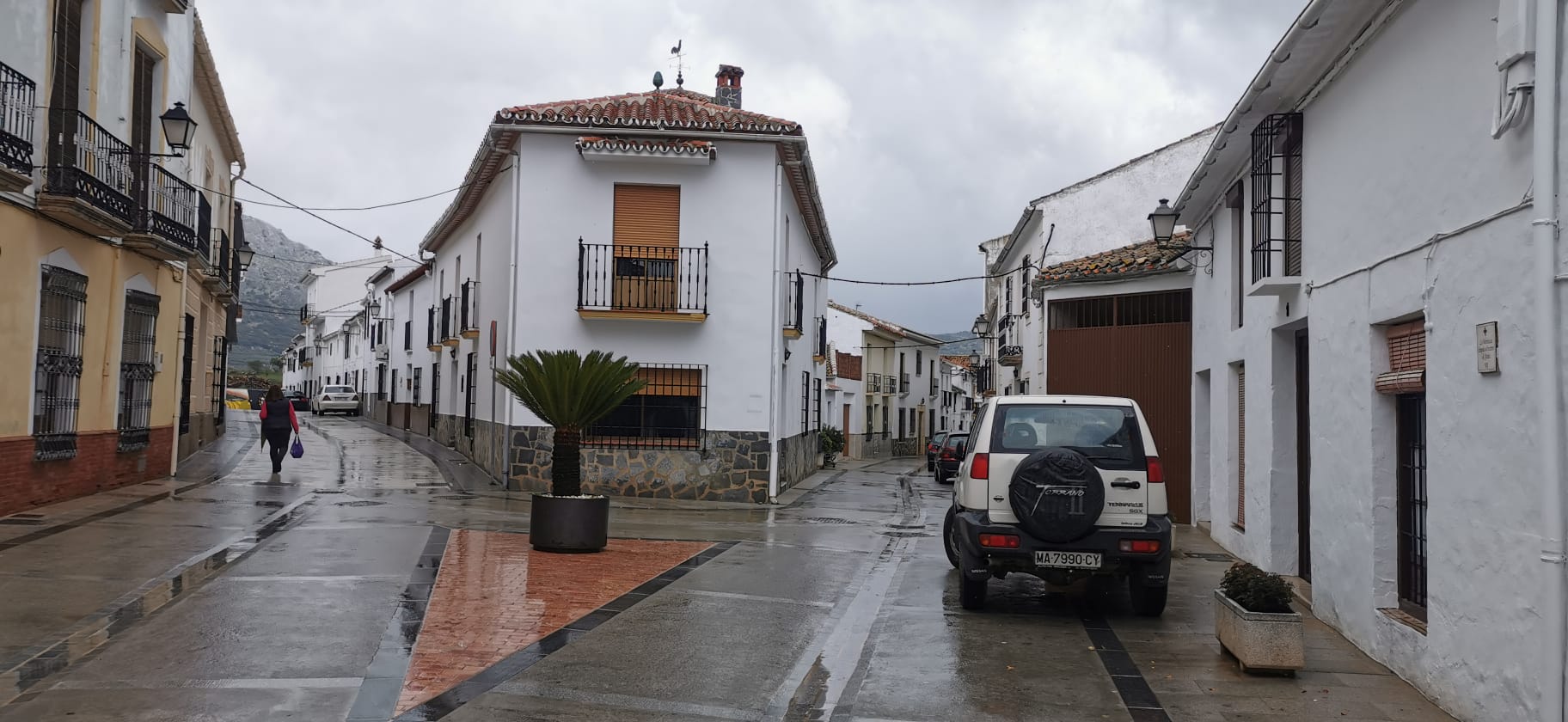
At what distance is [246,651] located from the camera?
21.3 ft

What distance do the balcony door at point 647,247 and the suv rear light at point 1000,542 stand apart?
415 inches

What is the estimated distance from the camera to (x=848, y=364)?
4556cm

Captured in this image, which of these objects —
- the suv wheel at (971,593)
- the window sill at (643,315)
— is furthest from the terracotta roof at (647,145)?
the suv wheel at (971,593)

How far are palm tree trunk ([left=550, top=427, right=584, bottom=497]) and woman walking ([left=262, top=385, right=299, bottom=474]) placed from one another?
9270 mm

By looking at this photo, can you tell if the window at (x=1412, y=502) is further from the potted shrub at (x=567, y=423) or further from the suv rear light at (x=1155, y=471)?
the potted shrub at (x=567, y=423)

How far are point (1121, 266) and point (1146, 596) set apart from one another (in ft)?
32.7

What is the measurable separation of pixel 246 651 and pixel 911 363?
168ft

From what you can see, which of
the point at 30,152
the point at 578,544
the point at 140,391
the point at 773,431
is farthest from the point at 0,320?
the point at 773,431

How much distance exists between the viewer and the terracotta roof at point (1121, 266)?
1661 cm

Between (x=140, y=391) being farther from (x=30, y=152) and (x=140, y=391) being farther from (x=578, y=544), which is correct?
(x=578, y=544)

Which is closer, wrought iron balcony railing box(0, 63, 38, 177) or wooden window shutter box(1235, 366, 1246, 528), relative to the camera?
wrought iron balcony railing box(0, 63, 38, 177)

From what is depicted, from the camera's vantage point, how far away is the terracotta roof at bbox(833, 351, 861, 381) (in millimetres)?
44250

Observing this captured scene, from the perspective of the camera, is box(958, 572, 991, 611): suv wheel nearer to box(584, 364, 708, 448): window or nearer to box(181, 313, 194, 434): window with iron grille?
box(584, 364, 708, 448): window

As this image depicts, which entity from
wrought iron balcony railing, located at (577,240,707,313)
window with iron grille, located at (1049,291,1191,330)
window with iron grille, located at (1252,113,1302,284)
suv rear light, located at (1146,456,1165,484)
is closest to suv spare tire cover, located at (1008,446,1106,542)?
suv rear light, located at (1146,456,1165,484)
